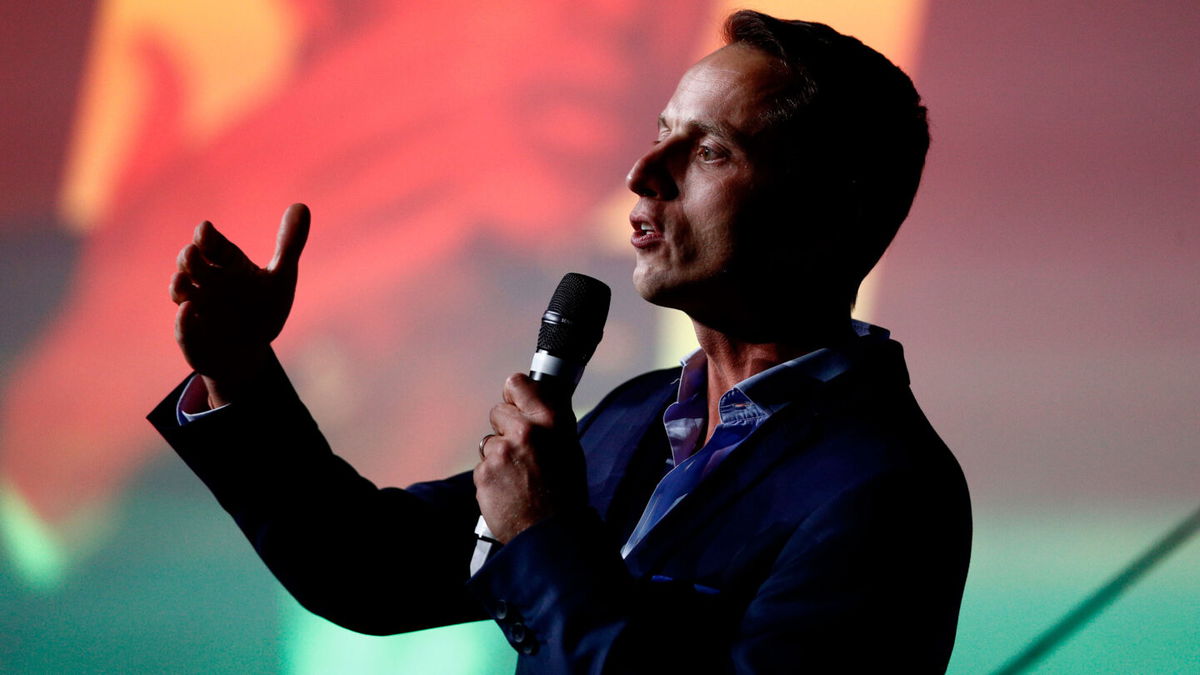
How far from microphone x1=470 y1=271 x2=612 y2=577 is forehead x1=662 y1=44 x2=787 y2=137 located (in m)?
0.22

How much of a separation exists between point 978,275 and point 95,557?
1.78 metres

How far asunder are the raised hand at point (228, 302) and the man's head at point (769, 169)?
0.36m

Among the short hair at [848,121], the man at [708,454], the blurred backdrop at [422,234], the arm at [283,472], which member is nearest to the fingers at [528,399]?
the man at [708,454]

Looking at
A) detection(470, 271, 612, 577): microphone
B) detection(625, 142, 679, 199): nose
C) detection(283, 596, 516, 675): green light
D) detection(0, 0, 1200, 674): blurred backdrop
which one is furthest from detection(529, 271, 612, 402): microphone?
detection(283, 596, 516, 675): green light

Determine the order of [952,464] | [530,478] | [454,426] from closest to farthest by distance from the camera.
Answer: [530,478] → [952,464] → [454,426]

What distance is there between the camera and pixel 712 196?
1203 millimetres

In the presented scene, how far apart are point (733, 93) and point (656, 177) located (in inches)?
4.8

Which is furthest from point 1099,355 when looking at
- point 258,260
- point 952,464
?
point 258,260

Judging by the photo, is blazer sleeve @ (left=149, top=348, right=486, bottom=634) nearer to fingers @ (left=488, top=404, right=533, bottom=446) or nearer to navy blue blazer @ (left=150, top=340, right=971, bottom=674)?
navy blue blazer @ (left=150, top=340, right=971, bottom=674)

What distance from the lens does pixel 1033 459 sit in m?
2.05

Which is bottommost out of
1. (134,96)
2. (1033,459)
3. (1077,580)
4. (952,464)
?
(1077,580)

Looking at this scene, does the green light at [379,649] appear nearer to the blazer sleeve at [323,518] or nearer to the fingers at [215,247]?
the blazer sleeve at [323,518]

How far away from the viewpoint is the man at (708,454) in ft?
3.18

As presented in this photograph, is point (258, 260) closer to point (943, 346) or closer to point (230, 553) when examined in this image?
point (230, 553)
